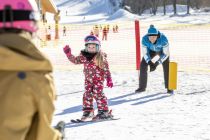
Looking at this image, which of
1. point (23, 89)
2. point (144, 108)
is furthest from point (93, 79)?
point (23, 89)

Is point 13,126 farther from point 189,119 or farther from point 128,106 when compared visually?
point 128,106

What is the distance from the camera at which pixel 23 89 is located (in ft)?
5.95

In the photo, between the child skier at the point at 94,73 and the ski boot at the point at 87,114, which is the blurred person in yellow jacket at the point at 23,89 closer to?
the child skier at the point at 94,73

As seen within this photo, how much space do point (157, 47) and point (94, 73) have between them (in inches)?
107

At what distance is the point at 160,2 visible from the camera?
Result: 105m

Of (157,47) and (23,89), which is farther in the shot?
(157,47)

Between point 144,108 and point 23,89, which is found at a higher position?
point 23,89

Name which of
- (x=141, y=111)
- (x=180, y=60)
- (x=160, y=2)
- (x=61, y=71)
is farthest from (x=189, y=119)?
(x=160, y=2)

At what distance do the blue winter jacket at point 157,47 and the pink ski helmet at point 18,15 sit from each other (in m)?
7.47

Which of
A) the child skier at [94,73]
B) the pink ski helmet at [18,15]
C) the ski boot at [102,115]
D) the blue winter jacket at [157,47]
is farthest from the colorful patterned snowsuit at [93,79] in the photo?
the pink ski helmet at [18,15]

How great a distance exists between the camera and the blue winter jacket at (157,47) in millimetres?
9453

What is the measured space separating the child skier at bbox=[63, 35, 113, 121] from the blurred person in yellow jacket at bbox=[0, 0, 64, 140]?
5.07 m

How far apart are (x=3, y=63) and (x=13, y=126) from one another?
0.24m

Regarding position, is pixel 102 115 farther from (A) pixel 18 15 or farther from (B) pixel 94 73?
(A) pixel 18 15
